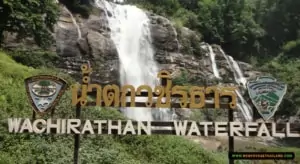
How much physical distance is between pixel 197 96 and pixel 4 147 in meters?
7.32

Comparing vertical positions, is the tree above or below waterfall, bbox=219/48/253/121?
above

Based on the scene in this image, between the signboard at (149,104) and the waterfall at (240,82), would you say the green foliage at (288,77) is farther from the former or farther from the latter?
the signboard at (149,104)

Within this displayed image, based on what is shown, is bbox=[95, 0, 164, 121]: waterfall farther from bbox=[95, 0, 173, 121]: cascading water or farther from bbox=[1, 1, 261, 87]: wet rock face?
bbox=[1, 1, 261, 87]: wet rock face

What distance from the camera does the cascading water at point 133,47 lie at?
35.7 m

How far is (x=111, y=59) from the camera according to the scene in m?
35.1

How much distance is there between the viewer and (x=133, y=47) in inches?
1535

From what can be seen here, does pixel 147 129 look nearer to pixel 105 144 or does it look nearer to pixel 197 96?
pixel 197 96

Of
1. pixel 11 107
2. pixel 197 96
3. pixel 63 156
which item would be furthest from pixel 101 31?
pixel 197 96

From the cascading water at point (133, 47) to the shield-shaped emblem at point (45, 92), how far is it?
19607 millimetres

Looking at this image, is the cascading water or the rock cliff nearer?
the rock cliff

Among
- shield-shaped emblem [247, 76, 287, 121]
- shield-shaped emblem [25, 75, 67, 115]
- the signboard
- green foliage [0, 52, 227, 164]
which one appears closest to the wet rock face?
green foliage [0, 52, 227, 164]

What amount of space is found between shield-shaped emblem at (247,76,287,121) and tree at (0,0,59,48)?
52.8 feet

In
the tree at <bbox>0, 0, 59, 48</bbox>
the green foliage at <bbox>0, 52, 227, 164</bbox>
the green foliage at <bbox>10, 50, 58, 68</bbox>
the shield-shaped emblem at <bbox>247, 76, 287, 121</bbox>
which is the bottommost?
the green foliage at <bbox>0, 52, 227, 164</bbox>

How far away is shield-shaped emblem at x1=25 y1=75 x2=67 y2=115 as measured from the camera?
13.6m
